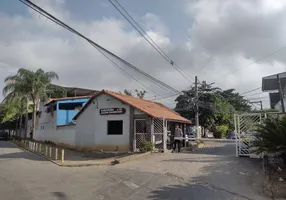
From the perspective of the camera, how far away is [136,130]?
66.4ft

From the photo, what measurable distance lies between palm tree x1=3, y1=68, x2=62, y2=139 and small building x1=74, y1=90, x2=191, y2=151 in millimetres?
13468

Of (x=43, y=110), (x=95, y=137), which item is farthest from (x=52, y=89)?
(x=95, y=137)

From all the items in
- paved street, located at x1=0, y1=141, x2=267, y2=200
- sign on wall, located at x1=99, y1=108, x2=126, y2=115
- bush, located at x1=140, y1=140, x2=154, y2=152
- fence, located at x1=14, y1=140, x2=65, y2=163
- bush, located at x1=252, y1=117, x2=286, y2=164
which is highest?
sign on wall, located at x1=99, y1=108, x2=126, y2=115

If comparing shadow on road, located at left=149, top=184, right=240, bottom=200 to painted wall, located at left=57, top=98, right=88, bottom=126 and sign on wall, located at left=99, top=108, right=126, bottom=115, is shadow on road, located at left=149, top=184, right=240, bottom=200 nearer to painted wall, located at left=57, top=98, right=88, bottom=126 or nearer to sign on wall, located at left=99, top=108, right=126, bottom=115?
sign on wall, located at left=99, top=108, right=126, bottom=115

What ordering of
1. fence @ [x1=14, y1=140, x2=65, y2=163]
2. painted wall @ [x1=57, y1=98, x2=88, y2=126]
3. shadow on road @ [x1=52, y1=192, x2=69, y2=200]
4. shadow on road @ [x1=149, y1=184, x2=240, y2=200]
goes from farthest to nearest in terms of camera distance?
painted wall @ [x1=57, y1=98, x2=88, y2=126] < fence @ [x1=14, y1=140, x2=65, y2=163] < shadow on road @ [x1=149, y1=184, x2=240, y2=200] < shadow on road @ [x1=52, y1=192, x2=69, y2=200]

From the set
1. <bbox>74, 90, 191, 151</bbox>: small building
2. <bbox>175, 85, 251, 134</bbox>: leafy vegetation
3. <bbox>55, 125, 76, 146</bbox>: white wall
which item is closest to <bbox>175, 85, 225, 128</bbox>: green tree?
<bbox>175, 85, 251, 134</bbox>: leafy vegetation

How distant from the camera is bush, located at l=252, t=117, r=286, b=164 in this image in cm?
1148

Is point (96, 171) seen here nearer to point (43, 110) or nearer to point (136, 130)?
point (136, 130)

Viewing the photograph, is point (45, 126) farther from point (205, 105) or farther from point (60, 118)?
point (205, 105)

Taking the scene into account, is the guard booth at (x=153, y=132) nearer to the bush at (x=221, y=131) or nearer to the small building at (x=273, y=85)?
the small building at (x=273, y=85)

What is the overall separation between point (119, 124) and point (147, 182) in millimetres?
10663

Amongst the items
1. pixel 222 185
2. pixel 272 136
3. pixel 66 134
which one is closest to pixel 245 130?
pixel 272 136

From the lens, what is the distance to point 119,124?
819 inches

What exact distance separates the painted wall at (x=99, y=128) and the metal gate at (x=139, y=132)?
20.8 inches
